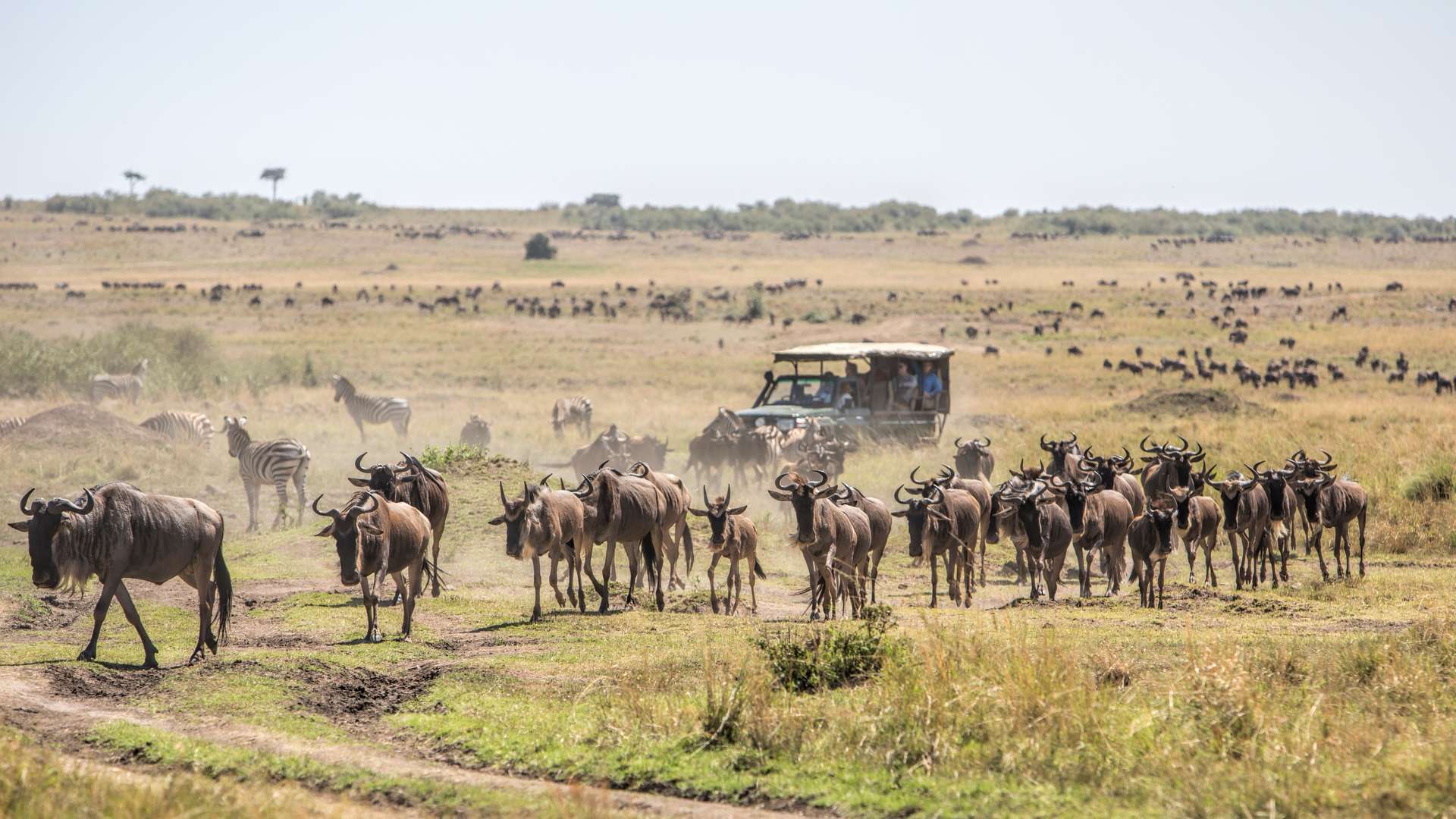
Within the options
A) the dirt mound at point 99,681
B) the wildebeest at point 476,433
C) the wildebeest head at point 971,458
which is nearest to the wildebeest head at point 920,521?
the wildebeest head at point 971,458

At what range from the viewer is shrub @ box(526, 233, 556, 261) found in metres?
102

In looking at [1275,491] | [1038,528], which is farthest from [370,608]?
[1275,491]

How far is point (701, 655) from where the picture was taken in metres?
12.2

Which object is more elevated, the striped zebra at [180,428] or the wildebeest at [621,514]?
the wildebeest at [621,514]

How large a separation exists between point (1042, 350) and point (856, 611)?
43.3 metres

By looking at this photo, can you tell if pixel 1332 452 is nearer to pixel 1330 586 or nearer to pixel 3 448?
pixel 1330 586

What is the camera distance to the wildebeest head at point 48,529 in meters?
11.4

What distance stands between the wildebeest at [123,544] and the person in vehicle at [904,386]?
17935mm

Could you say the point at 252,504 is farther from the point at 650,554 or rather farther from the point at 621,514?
the point at 621,514

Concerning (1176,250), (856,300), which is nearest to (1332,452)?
(856,300)

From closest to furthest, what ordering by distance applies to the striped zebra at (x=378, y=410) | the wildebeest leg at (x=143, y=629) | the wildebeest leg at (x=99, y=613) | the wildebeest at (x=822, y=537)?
the wildebeest leg at (x=143, y=629), the wildebeest leg at (x=99, y=613), the wildebeest at (x=822, y=537), the striped zebra at (x=378, y=410)

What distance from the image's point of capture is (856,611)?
14055 mm

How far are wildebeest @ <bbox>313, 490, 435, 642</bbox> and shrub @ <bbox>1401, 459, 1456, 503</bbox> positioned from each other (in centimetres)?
1593

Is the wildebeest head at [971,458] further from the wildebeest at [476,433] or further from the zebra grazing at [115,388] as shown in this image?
the zebra grazing at [115,388]
